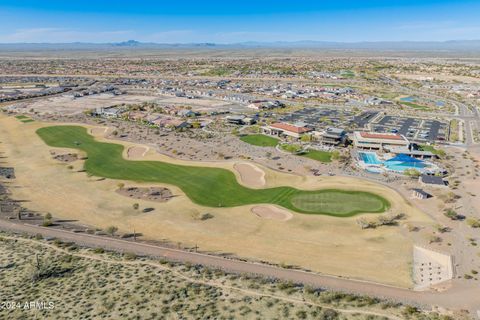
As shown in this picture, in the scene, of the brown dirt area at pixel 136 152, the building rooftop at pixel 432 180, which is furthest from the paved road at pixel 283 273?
the brown dirt area at pixel 136 152

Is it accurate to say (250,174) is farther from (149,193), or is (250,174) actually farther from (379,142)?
(379,142)

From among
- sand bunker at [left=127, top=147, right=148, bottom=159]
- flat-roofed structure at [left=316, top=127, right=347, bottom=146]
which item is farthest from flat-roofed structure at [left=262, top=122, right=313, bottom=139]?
sand bunker at [left=127, top=147, right=148, bottom=159]

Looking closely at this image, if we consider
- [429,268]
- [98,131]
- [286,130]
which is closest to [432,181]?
[429,268]

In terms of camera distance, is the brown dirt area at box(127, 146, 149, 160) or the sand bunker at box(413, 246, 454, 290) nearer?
the sand bunker at box(413, 246, 454, 290)

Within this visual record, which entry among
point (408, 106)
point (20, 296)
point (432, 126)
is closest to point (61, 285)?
point (20, 296)

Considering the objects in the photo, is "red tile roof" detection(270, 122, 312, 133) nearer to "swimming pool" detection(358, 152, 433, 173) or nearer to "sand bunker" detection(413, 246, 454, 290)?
"swimming pool" detection(358, 152, 433, 173)

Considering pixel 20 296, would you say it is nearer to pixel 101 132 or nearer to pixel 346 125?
pixel 101 132
